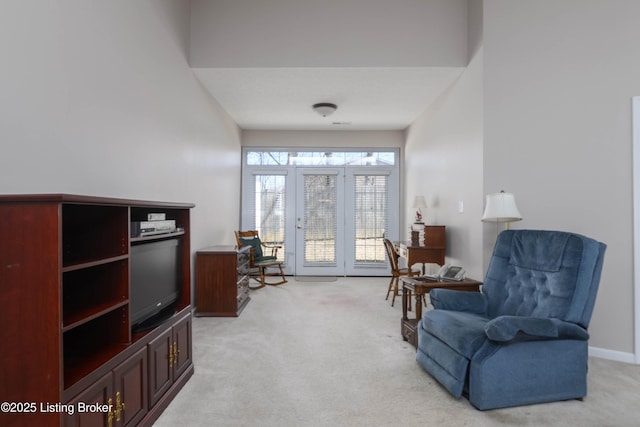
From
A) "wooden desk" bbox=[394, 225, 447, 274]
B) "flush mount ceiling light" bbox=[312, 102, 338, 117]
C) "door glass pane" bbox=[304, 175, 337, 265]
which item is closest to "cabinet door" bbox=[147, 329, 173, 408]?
"wooden desk" bbox=[394, 225, 447, 274]

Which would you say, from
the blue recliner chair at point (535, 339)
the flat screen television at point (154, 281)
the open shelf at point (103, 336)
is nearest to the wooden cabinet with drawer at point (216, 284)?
the flat screen television at point (154, 281)

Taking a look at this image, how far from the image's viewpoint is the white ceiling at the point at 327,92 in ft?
12.9

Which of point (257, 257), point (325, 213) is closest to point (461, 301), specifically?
point (257, 257)

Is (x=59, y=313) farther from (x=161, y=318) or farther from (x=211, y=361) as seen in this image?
(x=211, y=361)

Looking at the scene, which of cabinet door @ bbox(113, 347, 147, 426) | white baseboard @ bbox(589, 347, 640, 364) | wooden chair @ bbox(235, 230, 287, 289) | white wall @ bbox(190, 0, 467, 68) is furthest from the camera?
wooden chair @ bbox(235, 230, 287, 289)

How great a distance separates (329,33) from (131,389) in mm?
3665

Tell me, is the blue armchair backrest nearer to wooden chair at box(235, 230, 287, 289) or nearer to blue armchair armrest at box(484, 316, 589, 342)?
blue armchair armrest at box(484, 316, 589, 342)

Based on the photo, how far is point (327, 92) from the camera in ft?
14.9

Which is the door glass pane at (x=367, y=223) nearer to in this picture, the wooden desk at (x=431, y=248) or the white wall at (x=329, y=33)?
the wooden desk at (x=431, y=248)

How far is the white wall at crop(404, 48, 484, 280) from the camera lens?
11.2ft

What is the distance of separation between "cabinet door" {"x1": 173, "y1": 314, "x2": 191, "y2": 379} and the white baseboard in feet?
10.8

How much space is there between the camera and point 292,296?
16.4ft

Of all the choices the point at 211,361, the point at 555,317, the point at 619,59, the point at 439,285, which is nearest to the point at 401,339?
the point at 439,285

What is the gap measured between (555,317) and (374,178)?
4.57 m
